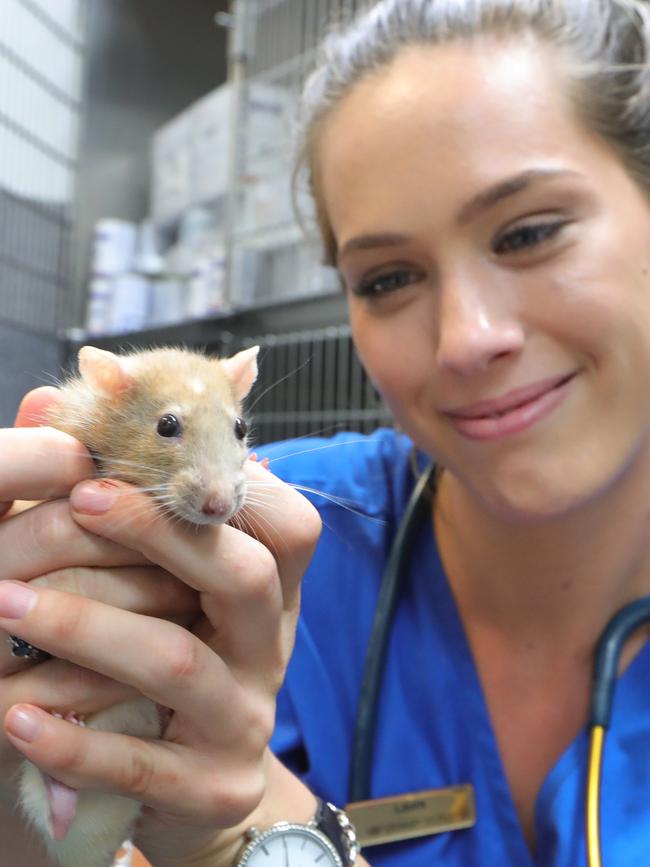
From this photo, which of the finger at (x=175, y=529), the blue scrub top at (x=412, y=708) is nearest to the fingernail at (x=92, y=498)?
the finger at (x=175, y=529)

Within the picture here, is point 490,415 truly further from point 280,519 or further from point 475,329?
point 280,519

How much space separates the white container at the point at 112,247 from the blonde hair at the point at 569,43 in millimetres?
1734

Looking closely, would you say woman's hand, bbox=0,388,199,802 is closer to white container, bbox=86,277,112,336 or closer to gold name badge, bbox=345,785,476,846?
gold name badge, bbox=345,785,476,846

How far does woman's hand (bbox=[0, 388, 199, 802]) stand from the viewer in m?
0.67

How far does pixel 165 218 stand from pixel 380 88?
6.60 feet

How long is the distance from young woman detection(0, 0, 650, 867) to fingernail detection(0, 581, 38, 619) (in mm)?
174

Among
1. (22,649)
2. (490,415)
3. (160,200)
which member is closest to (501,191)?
(490,415)

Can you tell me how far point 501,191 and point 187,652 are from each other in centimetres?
57

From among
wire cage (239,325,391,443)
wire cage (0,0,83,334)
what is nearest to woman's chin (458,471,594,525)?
wire cage (239,325,391,443)

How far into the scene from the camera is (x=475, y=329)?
926mm

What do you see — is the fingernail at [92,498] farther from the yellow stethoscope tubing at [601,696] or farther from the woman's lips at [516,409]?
the yellow stethoscope tubing at [601,696]

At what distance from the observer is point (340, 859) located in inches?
35.8

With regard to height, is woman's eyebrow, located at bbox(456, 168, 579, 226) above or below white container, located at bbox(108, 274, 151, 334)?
below

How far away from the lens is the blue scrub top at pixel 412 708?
1.00m
